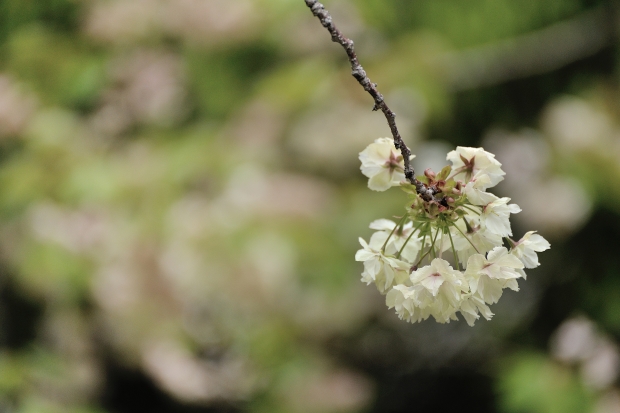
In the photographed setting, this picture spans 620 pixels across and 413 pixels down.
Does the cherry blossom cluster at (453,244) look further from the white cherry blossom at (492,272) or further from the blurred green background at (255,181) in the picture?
the blurred green background at (255,181)

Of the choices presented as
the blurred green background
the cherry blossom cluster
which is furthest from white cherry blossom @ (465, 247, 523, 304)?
the blurred green background

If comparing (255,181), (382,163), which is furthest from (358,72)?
(255,181)

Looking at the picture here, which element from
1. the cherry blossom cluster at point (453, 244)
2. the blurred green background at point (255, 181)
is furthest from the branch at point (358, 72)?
the blurred green background at point (255, 181)

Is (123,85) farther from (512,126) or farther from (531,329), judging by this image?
(531,329)

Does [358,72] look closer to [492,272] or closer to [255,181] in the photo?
[492,272]

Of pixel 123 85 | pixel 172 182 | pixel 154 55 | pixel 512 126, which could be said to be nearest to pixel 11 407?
pixel 172 182

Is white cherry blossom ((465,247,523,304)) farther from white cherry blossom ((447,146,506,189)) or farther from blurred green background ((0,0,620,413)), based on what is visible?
blurred green background ((0,0,620,413))
